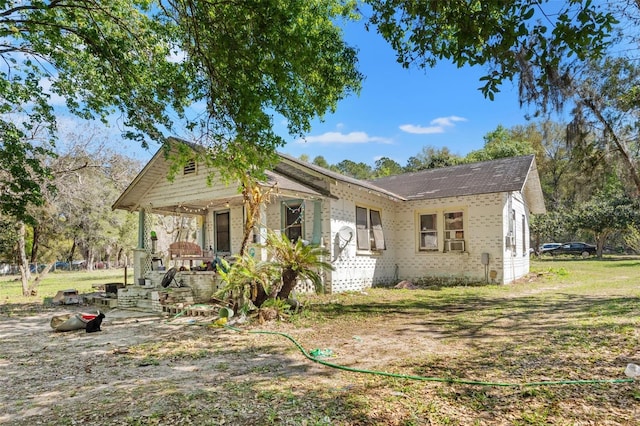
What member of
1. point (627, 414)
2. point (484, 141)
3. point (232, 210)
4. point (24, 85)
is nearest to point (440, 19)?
point (627, 414)

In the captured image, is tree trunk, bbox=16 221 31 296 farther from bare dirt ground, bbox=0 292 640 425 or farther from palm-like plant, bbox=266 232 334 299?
palm-like plant, bbox=266 232 334 299

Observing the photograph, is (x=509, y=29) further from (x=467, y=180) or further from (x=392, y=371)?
(x=467, y=180)

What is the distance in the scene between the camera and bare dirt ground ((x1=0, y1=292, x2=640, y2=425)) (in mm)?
3195

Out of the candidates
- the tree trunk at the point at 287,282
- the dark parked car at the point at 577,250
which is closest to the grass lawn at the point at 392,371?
the tree trunk at the point at 287,282

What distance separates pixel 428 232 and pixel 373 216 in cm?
242

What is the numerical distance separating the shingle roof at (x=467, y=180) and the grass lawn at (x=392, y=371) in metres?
5.92

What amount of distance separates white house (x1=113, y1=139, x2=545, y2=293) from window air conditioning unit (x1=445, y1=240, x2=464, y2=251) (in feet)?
0.12

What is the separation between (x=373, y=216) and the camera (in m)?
13.9

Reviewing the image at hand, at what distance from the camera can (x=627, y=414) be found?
3.05 m

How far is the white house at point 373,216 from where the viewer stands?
11.6 m

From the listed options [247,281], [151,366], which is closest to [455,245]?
[247,281]

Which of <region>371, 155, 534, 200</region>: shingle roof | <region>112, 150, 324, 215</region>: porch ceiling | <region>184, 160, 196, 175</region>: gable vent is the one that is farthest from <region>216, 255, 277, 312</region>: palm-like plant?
<region>371, 155, 534, 200</region>: shingle roof

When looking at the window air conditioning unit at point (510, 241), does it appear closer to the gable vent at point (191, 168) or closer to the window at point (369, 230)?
the window at point (369, 230)

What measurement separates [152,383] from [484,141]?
4702 centimetres
